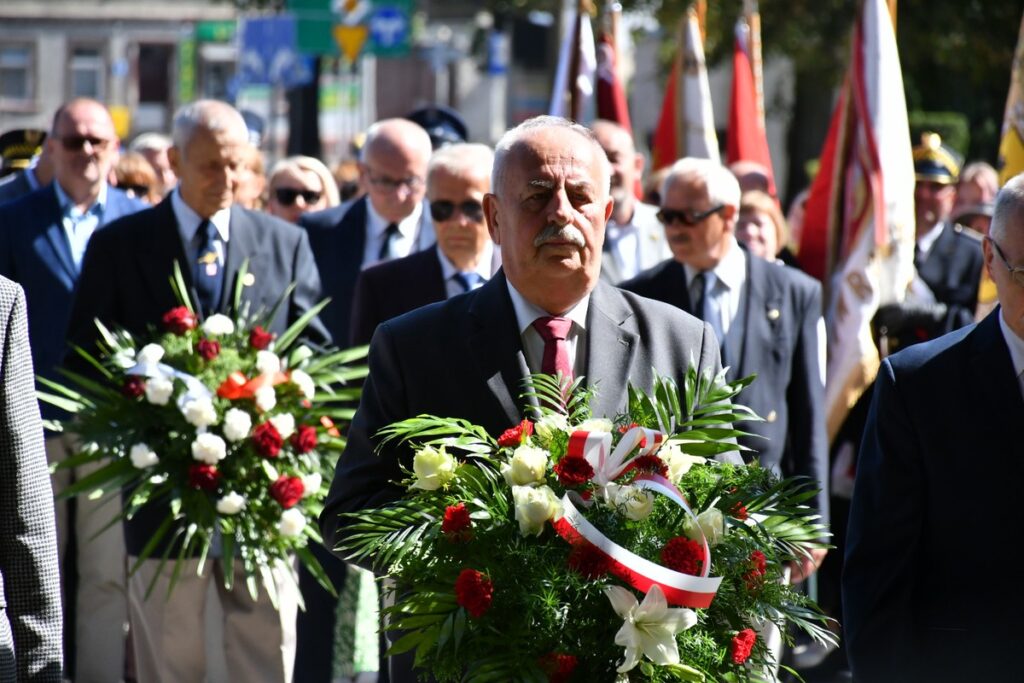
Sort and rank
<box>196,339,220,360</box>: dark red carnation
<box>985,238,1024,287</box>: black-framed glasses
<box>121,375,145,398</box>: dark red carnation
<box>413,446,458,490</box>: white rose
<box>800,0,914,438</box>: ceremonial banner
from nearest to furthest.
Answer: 1. <box>413,446,458,490</box>: white rose
2. <box>985,238,1024,287</box>: black-framed glasses
3. <box>121,375,145,398</box>: dark red carnation
4. <box>196,339,220,360</box>: dark red carnation
5. <box>800,0,914,438</box>: ceremonial banner

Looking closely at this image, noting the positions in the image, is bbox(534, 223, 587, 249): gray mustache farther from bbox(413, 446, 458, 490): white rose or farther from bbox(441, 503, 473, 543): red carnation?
bbox(441, 503, 473, 543): red carnation

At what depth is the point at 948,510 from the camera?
12.2 ft

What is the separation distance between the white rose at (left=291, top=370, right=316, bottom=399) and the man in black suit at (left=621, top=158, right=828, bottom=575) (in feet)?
4.52

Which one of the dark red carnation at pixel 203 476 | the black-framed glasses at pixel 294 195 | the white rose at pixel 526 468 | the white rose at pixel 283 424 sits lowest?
the dark red carnation at pixel 203 476

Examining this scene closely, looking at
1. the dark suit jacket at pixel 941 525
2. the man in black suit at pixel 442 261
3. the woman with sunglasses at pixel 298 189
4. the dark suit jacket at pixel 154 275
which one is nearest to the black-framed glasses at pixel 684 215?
the man in black suit at pixel 442 261

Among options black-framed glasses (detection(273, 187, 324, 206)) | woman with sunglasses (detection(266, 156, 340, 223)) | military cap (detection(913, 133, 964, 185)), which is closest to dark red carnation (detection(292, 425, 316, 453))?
woman with sunglasses (detection(266, 156, 340, 223))

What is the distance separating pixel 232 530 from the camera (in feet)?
20.3

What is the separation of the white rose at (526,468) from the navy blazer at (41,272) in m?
4.62

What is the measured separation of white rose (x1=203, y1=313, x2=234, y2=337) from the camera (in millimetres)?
6375

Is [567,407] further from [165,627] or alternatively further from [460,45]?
[460,45]

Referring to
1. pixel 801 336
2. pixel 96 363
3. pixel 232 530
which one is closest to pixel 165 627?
pixel 232 530

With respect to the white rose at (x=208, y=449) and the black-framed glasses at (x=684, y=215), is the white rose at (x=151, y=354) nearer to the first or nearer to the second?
the white rose at (x=208, y=449)

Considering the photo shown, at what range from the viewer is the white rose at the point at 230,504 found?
242 inches

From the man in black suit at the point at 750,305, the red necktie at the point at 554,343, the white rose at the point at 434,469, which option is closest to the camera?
the white rose at the point at 434,469
